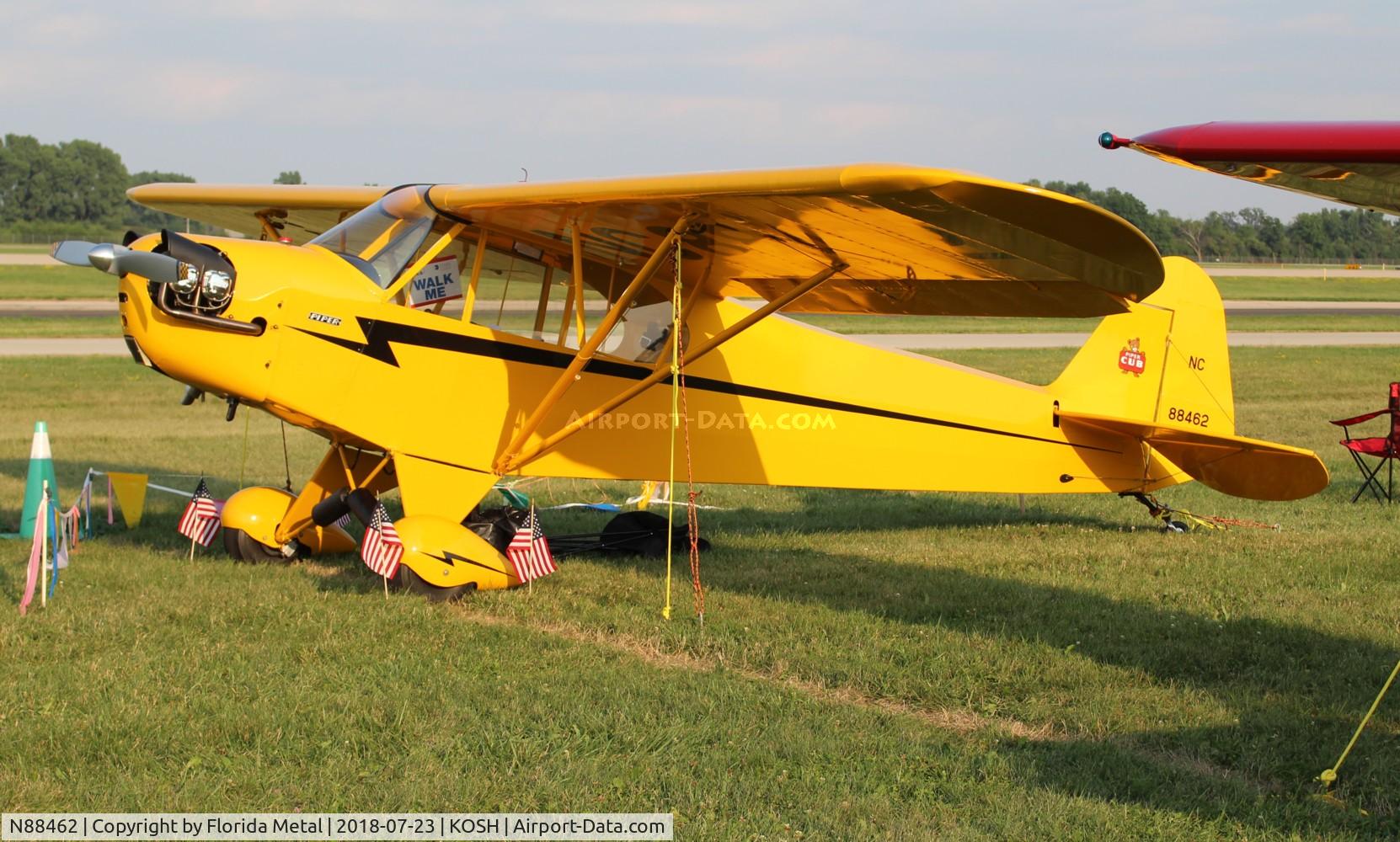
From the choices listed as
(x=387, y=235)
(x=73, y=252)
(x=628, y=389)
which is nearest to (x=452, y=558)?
(x=628, y=389)

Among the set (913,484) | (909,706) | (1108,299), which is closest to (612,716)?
(909,706)

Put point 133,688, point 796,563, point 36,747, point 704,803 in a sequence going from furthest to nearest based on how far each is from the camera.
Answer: point 796,563
point 133,688
point 36,747
point 704,803

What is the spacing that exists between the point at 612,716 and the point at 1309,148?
350 cm

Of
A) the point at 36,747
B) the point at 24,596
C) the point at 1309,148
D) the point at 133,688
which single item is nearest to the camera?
the point at 1309,148

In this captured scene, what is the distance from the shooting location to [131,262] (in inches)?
273

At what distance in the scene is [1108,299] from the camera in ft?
24.7

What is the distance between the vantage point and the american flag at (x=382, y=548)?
302 inches

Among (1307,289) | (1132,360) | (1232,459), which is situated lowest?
(1232,459)

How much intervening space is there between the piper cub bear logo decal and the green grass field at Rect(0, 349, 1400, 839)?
1.51 metres

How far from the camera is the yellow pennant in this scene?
1013 cm

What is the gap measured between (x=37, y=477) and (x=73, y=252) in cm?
256

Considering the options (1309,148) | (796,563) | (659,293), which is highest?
(1309,148)

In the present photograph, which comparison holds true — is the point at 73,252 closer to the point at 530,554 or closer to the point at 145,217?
the point at 530,554

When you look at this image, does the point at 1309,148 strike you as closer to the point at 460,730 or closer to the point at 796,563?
the point at 460,730
